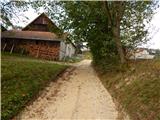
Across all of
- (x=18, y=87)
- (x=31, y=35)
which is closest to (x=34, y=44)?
(x=31, y=35)

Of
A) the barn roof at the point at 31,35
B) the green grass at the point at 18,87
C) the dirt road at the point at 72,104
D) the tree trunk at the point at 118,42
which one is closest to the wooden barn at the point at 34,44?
the barn roof at the point at 31,35

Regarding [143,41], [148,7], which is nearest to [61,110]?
[143,41]

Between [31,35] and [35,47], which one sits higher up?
[31,35]

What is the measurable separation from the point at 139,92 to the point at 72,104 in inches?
113

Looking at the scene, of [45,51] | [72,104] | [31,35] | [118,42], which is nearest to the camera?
[72,104]

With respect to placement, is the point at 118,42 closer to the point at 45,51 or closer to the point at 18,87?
the point at 18,87

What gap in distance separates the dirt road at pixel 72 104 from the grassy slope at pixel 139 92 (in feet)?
1.85

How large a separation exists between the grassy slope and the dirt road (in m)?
0.56

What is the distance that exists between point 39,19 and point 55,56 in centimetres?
776

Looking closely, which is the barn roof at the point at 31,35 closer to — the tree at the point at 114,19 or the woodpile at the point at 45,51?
the woodpile at the point at 45,51

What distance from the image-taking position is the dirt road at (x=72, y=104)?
11.9 metres

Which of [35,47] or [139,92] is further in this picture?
[35,47]

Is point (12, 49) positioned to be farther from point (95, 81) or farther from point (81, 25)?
point (95, 81)

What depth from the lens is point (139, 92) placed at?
1305cm
